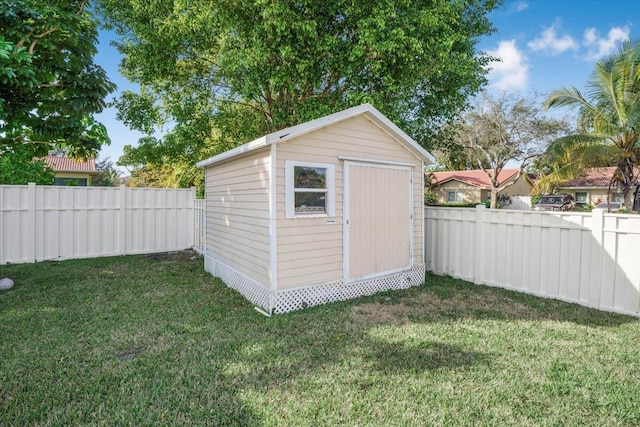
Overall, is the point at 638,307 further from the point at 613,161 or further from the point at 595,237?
the point at 613,161

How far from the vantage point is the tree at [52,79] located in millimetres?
5180

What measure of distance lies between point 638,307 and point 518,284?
58.6 inches

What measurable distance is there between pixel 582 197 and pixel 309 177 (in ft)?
99.2

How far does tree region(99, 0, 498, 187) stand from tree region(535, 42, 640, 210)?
392 centimetres

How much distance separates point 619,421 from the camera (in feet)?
8.31

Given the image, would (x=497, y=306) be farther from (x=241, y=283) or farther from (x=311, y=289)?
(x=241, y=283)

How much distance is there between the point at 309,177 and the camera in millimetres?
5137

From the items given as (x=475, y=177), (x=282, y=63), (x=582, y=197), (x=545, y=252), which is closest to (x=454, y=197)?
(x=475, y=177)

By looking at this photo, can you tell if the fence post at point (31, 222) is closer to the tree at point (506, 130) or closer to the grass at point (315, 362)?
the grass at point (315, 362)

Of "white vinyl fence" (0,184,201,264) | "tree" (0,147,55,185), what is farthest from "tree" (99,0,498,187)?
"tree" (0,147,55,185)

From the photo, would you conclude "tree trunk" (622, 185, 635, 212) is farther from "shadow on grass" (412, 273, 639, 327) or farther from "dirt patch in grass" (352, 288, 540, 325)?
"dirt patch in grass" (352, 288, 540, 325)

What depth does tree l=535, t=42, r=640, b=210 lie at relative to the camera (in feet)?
34.4

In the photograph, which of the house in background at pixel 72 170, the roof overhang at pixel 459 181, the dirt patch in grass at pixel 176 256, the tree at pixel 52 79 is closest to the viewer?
the tree at pixel 52 79

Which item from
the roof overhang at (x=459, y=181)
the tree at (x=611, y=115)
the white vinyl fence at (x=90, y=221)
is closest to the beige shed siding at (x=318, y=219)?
the white vinyl fence at (x=90, y=221)
